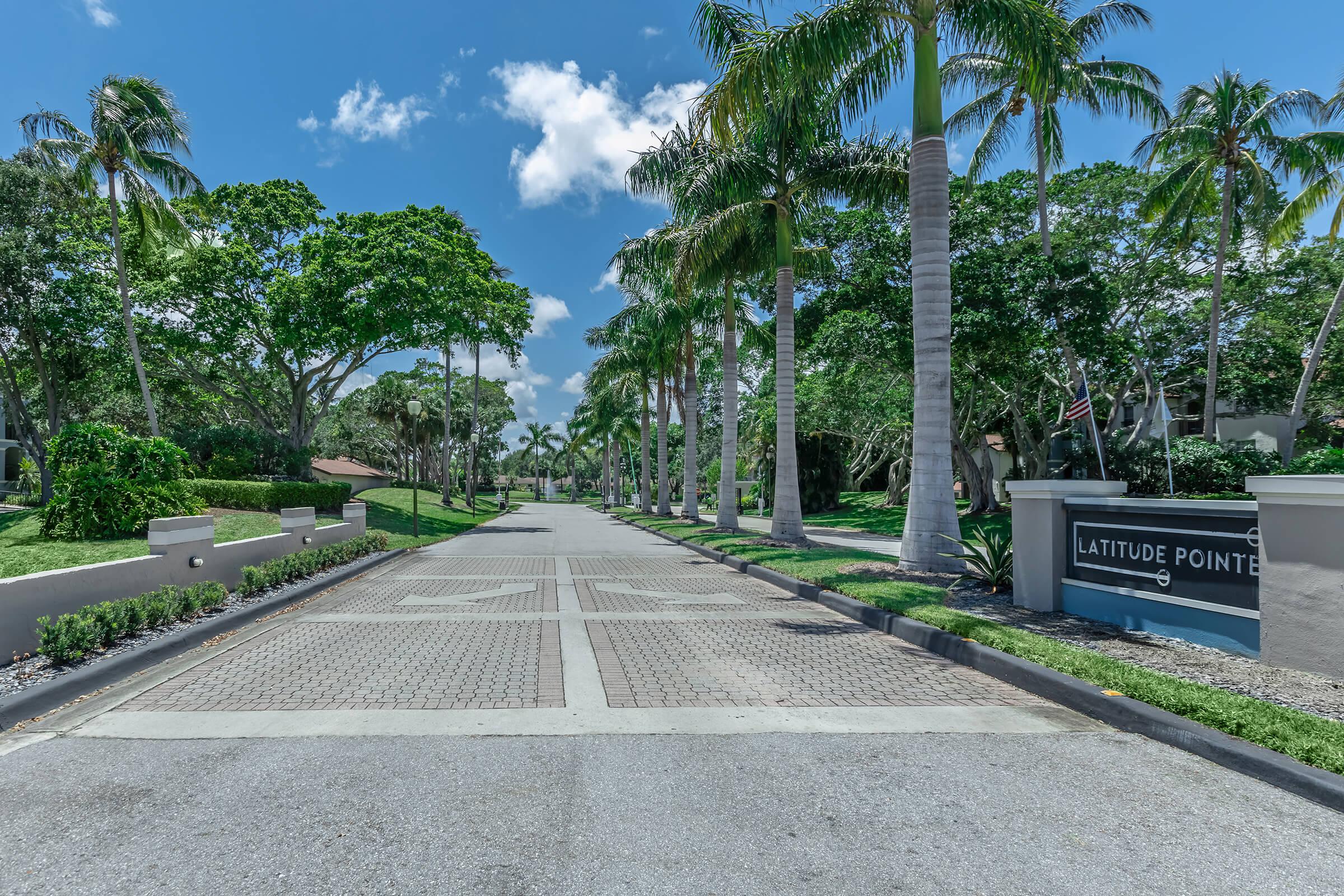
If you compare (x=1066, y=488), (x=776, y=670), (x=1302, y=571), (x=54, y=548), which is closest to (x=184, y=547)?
(x=54, y=548)

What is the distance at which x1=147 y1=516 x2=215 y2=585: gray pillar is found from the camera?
29.2 ft

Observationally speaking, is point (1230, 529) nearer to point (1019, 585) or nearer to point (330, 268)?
point (1019, 585)

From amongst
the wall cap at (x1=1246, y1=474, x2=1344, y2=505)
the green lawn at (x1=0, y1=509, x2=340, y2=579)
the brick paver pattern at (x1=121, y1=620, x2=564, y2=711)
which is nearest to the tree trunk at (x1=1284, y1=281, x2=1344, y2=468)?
the wall cap at (x1=1246, y1=474, x2=1344, y2=505)

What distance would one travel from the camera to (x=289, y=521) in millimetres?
13680

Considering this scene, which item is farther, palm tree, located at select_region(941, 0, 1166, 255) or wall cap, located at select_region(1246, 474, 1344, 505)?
palm tree, located at select_region(941, 0, 1166, 255)

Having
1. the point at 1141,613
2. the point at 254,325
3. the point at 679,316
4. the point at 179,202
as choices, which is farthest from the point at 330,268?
the point at 1141,613

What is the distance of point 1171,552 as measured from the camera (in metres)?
7.02

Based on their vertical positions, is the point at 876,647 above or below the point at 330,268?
below

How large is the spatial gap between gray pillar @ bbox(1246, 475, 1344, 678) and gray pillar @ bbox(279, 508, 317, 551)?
13428 millimetres

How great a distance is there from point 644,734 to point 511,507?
57433 mm

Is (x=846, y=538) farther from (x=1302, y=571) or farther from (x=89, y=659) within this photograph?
(x=89, y=659)

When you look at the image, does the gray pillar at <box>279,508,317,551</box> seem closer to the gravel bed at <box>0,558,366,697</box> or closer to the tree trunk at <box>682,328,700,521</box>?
the gravel bed at <box>0,558,366,697</box>

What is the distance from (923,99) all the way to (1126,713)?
9.33 metres

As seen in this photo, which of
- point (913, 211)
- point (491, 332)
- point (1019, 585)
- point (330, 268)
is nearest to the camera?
point (1019, 585)
